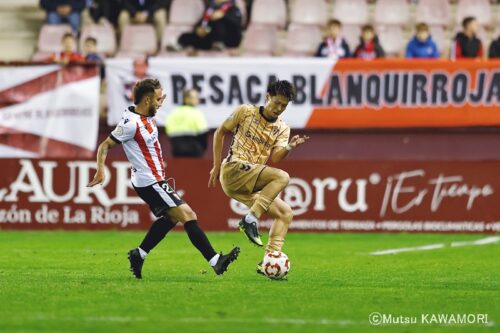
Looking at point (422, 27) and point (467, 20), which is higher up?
point (467, 20)

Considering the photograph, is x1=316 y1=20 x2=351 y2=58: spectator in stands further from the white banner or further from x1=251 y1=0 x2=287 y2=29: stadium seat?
x1=251 y1=0 x2=287 y2=29: stadium seat

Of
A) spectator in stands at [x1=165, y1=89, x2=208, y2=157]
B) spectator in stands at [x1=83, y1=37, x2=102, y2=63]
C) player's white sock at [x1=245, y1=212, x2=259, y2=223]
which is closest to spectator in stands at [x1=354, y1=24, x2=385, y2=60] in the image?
spectator in stands at [x1=165, y1=89, x2=208, y2=157]

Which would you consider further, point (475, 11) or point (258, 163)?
point (475, 11)

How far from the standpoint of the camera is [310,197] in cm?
1945

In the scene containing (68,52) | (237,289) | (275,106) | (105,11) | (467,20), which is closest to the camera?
(237,289)

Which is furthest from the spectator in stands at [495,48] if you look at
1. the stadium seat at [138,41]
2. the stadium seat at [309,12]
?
the stadium seat at [138,41]

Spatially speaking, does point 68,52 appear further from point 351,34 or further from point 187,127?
A: point 351,34

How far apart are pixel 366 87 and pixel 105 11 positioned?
572 cm

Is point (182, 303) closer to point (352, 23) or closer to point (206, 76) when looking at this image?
point (206, 76)

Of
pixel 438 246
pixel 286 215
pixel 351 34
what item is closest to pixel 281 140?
pixel 286 215

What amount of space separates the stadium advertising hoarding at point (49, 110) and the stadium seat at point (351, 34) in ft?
15.1

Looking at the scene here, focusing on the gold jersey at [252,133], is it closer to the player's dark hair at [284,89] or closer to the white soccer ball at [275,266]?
the player's dark hair at [284,89]

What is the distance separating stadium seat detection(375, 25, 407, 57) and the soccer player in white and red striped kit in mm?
11317

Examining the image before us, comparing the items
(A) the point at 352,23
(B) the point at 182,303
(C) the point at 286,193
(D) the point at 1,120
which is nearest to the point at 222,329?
(B) the point at 182,303
